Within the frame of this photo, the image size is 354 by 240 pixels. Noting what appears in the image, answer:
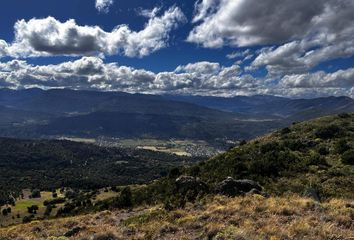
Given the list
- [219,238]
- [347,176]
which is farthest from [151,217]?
[347,176]

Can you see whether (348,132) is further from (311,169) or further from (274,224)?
(274,224)

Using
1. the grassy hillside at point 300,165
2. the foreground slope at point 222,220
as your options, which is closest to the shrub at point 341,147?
the grassy hillside at point 300,165

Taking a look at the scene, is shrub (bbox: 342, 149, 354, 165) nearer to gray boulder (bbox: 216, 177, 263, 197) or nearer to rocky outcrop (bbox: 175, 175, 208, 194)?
gray boulder (bbox: 216, 177, 263, 197)

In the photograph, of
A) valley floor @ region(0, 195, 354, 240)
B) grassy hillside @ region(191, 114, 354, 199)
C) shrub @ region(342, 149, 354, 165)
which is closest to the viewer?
valley floor @ region(0, 195, 354, 240)

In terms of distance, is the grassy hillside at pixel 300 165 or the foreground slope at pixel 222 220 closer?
the foreground slope at pixel 222 220

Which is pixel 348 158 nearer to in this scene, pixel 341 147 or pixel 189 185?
pixel 341 147

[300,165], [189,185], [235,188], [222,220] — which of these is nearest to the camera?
[222,220]

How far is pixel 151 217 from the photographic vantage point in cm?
2442

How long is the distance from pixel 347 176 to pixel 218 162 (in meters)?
33.1

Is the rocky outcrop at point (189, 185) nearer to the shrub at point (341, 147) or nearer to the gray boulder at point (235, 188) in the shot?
the gray boulder at point (235, 188)

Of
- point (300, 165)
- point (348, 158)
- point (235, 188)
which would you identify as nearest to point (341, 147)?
point (348, 158)

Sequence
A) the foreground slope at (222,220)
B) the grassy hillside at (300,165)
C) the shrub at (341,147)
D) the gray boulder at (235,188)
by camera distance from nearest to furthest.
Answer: the foreground slope at (222,220) < the gray boulder at (235,188) < the grassy hillside at (300,165) < the shrub at (341,147)

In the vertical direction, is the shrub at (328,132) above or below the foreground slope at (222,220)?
below

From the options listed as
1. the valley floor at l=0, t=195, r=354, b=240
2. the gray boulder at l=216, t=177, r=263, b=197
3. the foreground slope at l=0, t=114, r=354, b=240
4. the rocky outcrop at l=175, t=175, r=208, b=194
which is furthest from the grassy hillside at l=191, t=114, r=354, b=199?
the valley floor at l=0, t=195, r=354, b=240
